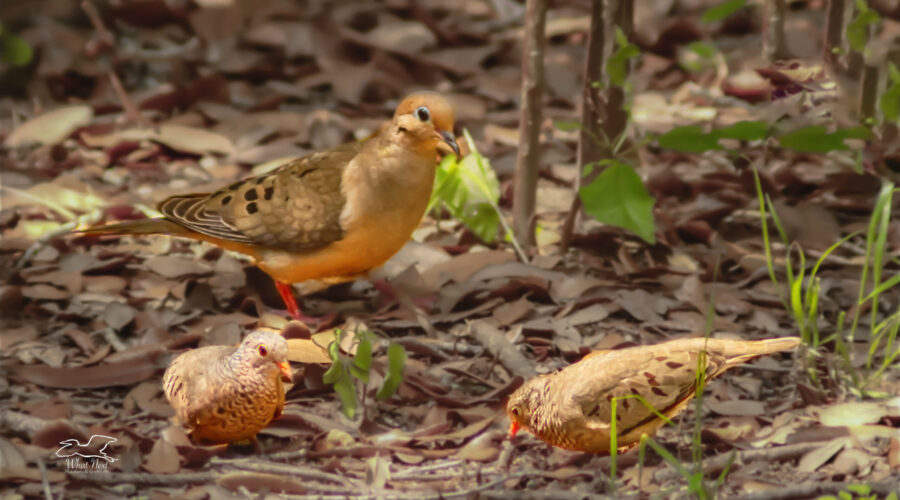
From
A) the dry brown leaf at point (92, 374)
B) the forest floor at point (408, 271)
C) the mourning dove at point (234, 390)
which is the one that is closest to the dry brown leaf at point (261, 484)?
the forest floor at point (408, 271)

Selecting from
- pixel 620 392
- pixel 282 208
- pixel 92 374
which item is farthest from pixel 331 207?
pixel 620 392

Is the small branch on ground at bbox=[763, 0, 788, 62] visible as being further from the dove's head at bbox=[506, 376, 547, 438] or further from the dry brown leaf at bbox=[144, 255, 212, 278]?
the dry brown leaf at bbox=[144, 255, 212, 278]

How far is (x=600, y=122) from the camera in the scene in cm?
455

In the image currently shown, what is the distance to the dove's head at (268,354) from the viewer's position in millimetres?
3123

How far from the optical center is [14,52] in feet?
22.2

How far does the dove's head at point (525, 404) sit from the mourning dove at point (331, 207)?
1.08 metres

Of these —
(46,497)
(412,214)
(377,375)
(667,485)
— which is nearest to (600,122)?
(412,214)

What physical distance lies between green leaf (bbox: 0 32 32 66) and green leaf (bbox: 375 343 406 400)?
4.35 meters

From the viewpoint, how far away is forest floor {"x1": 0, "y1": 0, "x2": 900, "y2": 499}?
3.26 meters

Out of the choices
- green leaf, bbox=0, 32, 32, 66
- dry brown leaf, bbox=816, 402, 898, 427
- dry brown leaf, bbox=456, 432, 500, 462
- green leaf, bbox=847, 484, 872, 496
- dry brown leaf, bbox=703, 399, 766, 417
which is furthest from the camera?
green leaf, bbox=0, 32, 32, 66

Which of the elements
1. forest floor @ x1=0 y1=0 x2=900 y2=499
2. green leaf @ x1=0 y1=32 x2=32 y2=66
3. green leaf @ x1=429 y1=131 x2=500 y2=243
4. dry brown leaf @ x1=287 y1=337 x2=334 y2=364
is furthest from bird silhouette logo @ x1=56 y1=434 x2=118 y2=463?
green leaf @ x1=0 y1=32 x2=32 y2=66

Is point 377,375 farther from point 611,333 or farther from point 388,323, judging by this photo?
point 611,333

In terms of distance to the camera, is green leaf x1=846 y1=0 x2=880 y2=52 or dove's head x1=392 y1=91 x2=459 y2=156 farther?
dove's head x1=392 y1=91 x2=459 y2=156

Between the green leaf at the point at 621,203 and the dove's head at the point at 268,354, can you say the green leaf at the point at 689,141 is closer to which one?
the green leaf at the point at 621,203
